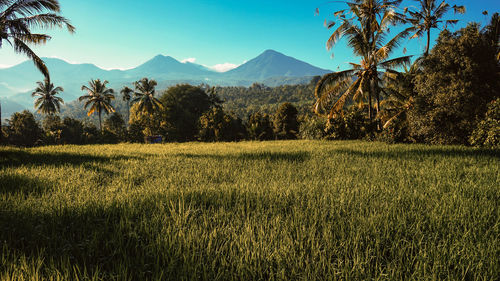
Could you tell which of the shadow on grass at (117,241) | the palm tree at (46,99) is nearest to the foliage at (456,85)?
the shadow on grass at (117,241)

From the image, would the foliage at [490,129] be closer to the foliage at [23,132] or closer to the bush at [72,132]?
the bush at [72,132]

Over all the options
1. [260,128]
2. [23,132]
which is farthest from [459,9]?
[23,132]

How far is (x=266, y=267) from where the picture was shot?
5.19 ft

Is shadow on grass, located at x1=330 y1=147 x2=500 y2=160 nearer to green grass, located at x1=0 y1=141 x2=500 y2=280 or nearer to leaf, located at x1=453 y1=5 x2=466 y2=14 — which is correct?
green grass, located at x1=0 y1=141 x2=500 y2=280

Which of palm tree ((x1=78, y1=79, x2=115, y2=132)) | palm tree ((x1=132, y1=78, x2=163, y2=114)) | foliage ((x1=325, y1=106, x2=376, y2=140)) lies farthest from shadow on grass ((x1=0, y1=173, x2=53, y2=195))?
palm tree ((x1=78, y1=79, x2=115, y2=132))

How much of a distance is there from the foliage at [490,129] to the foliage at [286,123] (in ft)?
69.2

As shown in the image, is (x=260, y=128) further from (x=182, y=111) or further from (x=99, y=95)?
(x=99, y=95)

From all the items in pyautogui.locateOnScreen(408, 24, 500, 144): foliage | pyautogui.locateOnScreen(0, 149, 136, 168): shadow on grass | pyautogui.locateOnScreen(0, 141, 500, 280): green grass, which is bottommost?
pyautogui.locateOnScreen(0, 141, 500, 280): green grass

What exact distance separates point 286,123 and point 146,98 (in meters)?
25.1

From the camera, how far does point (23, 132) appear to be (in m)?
32.9

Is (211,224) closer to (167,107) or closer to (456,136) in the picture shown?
(456,136)

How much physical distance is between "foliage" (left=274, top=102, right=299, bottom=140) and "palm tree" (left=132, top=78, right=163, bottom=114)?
2055cm

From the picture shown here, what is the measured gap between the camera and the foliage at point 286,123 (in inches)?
1176

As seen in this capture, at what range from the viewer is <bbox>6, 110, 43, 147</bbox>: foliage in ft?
107
